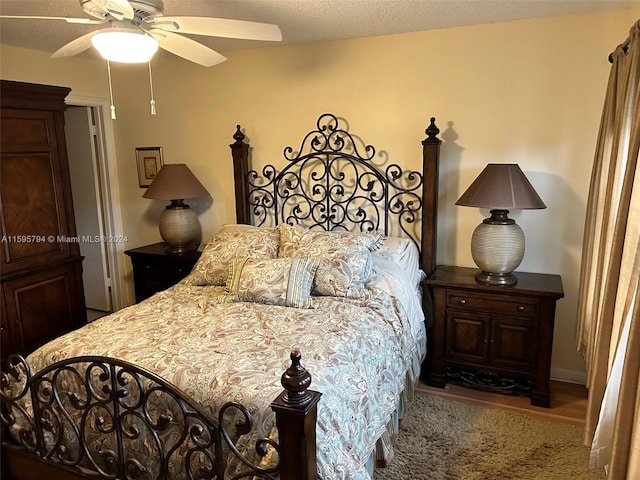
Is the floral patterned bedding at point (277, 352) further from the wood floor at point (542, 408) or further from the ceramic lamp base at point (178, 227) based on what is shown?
the ceramic lamp base at point (178, 227)

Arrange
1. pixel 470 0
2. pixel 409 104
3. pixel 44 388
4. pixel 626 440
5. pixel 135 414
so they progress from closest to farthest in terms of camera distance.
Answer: pixel 626 440 → pixel 135 414 → pixel 44 388 → pixel 470 0 → pixel 409 104

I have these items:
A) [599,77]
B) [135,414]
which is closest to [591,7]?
[599,77]

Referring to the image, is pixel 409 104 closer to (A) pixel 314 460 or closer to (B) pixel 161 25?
(B) pixel 161 25

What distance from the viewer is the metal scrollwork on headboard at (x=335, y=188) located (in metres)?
3.33

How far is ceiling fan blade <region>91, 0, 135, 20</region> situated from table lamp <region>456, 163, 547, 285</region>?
79.4 inches

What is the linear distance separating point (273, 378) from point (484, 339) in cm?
174

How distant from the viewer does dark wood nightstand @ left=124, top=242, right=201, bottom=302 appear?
3654 millimetres

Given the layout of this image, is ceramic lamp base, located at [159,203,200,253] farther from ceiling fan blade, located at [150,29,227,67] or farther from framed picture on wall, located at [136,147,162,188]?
ceiling fan blade, located at [150,29,227,67]

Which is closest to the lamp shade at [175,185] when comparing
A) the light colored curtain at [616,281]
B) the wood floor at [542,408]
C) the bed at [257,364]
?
the bed at [257,364]

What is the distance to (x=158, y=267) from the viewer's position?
3.76 m

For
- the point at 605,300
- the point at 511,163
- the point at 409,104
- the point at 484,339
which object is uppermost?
the point at 409,104

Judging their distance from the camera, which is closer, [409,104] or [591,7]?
[591,7]

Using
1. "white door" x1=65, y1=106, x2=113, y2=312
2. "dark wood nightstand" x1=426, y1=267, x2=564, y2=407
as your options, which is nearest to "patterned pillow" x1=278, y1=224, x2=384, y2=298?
"dark wood nightstand" x1=426, y1=267, x2=564, y2=407

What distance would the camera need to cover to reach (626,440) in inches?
56.1
